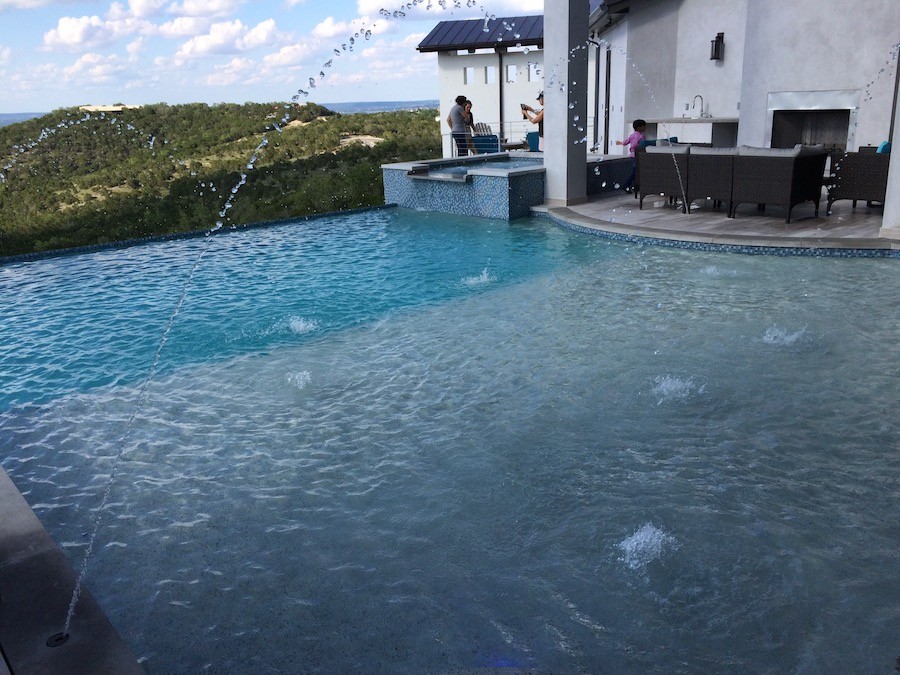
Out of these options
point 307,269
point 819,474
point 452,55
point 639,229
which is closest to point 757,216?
point 639,229

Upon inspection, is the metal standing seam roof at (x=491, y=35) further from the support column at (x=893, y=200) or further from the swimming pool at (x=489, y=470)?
the swimming pool at (x=489, y=470)

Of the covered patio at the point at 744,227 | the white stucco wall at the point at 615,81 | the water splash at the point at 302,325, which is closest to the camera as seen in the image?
the water splash at the point at 302,325

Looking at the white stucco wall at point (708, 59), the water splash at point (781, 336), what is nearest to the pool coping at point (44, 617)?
the water splash at point (781, 336)

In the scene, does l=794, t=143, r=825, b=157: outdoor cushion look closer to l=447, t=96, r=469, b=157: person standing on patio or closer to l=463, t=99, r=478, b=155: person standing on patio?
l=447, t=96, r=469, b=157: person standing on patio

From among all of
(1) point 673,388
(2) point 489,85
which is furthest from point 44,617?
(2) point 489,85

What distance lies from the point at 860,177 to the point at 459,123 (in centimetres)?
858

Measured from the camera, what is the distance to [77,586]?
279 centimetres

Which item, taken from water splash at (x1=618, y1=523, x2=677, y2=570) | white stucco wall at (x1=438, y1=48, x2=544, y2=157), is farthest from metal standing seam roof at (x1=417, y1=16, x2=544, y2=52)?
water splash at (x1=618, y1=523, x2=677, y2=570)

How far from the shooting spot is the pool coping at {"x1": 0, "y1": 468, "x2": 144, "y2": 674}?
7.80 feet

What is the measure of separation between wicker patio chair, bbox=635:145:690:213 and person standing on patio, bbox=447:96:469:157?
18.8ft

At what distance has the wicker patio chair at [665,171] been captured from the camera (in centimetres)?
995

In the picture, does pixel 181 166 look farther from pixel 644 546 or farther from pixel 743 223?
pixel 644 546

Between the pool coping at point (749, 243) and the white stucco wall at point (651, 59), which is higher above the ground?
the white stucco wall at point (651, 59)

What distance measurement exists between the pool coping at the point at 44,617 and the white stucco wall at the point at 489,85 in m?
25.6
